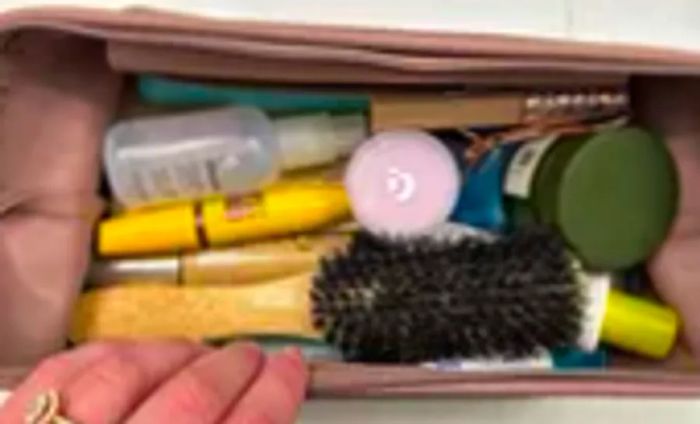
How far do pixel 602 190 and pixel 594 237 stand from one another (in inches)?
0.8

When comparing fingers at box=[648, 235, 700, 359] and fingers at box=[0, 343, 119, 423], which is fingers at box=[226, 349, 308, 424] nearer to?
fingers at box=[0, 343, 119, 423]

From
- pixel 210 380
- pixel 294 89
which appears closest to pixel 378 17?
pixel 294 89

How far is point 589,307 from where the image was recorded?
1.58 ft

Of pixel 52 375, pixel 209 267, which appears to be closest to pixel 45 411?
pixel 52 375

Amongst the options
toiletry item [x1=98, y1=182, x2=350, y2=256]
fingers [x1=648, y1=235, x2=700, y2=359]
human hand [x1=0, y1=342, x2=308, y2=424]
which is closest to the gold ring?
human hand [x1=0, y1=342, x2=308, y2=424]

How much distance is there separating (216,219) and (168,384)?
10cm

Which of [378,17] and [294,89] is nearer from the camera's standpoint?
[294,89]

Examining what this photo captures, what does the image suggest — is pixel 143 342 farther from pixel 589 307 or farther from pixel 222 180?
pixel 589 307

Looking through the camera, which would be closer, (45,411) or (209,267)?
(45,411)

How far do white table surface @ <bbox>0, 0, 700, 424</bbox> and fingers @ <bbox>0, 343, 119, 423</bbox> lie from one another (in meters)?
0.16

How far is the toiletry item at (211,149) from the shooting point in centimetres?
48

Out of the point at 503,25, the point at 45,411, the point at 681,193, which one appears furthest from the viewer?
the point at 503,25

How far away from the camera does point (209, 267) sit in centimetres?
50

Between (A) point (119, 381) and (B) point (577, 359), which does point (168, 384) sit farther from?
(B) point (577, 359)
